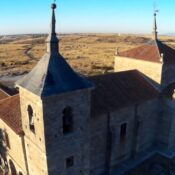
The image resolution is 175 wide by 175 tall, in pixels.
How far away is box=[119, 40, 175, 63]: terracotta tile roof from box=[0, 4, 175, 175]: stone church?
0.11 metres

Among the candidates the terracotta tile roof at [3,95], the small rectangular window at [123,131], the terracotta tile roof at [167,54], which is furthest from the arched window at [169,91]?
the terracotta tile roof at [3,95]

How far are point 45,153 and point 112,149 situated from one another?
775 centimetres

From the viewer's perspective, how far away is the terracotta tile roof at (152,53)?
2398 cm

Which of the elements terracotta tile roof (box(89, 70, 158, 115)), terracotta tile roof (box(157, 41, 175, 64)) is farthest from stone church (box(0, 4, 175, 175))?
terracotta tile roof (box(157, 41, 175, 64))

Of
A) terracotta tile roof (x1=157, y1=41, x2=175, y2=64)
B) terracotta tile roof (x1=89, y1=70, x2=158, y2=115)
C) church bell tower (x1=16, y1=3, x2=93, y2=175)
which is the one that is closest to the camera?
church bell tower (x1=16, y1=3, x2=93, y2=175)

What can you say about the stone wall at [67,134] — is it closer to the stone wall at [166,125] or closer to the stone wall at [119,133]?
the stone wall at [119,133]

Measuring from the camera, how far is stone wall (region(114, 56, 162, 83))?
2344cm

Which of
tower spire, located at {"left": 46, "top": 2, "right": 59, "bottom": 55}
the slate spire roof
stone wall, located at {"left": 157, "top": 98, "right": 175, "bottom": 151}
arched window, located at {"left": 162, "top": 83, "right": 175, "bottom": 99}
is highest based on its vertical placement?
tower spire, located at {"left": 46, "top": 2, "right": 59, "bottom": 55}

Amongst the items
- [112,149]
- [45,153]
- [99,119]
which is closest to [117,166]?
[112,149]

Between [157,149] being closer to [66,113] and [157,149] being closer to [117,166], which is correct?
[117,166]

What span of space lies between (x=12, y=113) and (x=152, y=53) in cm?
1562

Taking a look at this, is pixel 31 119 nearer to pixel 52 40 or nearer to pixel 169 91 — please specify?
pixel 52 40

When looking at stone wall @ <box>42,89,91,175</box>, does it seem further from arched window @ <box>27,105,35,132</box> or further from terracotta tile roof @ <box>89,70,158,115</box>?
terracotta tile roof @ <box>89,70,158,115</box>

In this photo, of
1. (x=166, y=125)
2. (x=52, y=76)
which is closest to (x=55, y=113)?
(x=52, y=76)
